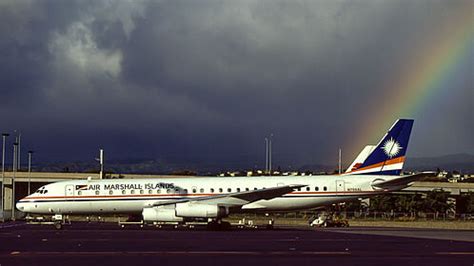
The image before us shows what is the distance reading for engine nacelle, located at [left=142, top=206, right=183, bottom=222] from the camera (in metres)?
48.5

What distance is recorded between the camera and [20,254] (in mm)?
24984

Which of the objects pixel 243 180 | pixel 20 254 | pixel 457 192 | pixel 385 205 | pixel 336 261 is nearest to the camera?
pixel 336 261

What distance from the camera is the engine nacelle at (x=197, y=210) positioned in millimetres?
48312

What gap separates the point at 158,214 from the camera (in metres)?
48.6

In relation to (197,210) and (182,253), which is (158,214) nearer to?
(197,210)

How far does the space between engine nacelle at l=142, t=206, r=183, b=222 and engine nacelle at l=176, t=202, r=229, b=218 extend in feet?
1.93

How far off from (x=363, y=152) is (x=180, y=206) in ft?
62.6

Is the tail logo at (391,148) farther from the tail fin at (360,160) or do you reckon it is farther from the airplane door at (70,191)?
the airplane door at (70,191)

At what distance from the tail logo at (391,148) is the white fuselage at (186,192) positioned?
203cm

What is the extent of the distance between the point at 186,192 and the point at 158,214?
11.3ft

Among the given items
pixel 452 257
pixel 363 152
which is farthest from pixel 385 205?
pixel 452 257

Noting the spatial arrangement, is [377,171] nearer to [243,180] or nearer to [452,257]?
[243,180]

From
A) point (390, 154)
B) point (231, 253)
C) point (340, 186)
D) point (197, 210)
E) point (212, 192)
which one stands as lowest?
point (231, 253)

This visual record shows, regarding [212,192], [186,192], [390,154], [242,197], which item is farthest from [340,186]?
[186,192]
